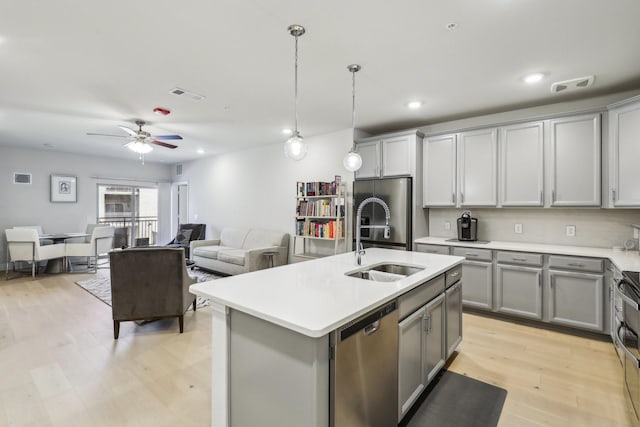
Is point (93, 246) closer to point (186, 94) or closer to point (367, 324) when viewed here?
point (186, 94)

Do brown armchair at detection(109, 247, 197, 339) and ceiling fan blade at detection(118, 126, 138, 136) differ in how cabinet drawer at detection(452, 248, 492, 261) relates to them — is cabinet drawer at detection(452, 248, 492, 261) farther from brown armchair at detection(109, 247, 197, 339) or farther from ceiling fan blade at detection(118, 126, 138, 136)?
ceiling fan blade at detection(118, 126, 138, 136)

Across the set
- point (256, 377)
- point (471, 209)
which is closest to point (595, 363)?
point (471, 209)

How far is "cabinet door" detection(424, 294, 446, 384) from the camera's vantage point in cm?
206

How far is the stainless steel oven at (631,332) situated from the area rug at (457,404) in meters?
0.73

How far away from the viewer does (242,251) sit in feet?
18.5

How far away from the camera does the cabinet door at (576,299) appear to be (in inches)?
117

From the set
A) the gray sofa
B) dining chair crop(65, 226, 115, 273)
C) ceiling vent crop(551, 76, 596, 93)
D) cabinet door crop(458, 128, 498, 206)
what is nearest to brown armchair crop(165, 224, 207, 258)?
the gray sofa

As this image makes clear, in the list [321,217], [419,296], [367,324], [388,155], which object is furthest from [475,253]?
[367,324]

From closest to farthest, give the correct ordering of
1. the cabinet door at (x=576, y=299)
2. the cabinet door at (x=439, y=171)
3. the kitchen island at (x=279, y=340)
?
the kitchen island at (x=279, y=340) → the cabinet door at (x=576, y=299) → the cabinet door at (x=439, y=171)

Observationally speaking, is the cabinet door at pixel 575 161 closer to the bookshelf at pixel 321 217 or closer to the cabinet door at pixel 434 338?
the cabinet door at pixel 434 338

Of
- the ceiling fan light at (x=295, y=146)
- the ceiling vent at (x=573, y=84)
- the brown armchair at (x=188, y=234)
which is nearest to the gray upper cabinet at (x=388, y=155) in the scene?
the ceiling vent at (x=573, y=84)

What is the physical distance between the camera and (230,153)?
7031 millimetres

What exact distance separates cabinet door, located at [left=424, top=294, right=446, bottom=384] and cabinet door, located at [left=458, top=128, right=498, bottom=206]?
212cm

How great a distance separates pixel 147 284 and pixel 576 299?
4482 millimetres
